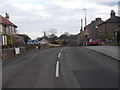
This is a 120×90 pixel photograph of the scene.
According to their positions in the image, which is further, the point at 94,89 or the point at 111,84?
the point at 111,84

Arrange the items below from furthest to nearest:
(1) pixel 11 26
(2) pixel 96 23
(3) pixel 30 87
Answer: (2) pixel 96 23, (1) pixel 11 26, (3) pixel 30 87

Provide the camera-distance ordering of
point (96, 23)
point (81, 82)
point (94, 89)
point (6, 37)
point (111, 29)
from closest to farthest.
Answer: point (94, 89) → point (81, 82) → point (6, 37) → point (111, 29) → point (96, 23)

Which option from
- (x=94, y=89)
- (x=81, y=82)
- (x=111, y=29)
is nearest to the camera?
(x=94, y=89)

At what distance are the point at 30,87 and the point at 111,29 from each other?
82.6 meters

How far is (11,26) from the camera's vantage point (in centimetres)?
6856

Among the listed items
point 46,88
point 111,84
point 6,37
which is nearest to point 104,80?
point 111,84

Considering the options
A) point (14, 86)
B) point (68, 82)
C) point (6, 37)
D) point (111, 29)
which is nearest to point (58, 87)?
point (68, 82)

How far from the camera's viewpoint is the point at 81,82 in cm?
1019

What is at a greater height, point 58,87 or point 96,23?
point 96,23

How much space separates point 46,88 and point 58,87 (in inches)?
18.5

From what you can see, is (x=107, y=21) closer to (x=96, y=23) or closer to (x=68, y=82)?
(x=96, y=23)

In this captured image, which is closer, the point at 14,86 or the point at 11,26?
the point at 14,86

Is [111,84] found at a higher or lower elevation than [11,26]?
lower

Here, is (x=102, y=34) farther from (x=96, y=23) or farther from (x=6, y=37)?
(x=6, y=37)
